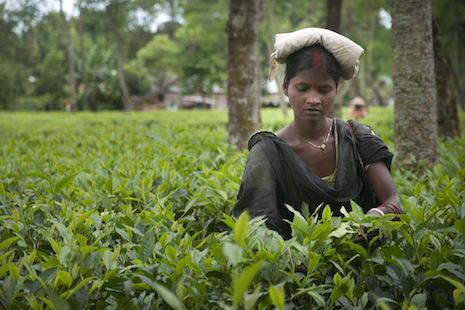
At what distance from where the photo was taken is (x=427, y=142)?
321 centimetres

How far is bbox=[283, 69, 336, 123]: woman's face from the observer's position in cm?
177

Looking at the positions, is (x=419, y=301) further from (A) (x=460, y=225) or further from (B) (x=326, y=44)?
(B) (x=326, y=44)

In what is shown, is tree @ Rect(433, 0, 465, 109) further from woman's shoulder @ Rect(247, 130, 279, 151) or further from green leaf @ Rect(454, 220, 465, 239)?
green leaf @ Rect(454, 220, 465, 239)

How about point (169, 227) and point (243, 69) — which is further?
point (243, 69)

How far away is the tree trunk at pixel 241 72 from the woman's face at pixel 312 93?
9.19 feet

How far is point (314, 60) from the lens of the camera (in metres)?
1.76

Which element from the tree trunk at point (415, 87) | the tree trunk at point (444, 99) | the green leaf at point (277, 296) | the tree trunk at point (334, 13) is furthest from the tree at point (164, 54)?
the green leaf at point (277, 296)

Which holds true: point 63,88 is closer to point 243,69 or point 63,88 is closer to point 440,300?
point 243,69

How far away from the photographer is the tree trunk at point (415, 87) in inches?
127

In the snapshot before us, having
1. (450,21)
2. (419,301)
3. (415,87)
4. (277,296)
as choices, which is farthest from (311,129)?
(450,21)

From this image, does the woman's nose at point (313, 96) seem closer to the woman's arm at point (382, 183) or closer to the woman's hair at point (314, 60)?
the woman's hair at point (314, 60)

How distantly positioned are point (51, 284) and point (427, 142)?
3.01 m

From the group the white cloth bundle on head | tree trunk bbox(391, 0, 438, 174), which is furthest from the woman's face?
tree trunk bbox(391, 0, 438, 174)

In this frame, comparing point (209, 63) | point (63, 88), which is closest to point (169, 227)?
point (209, 63)
